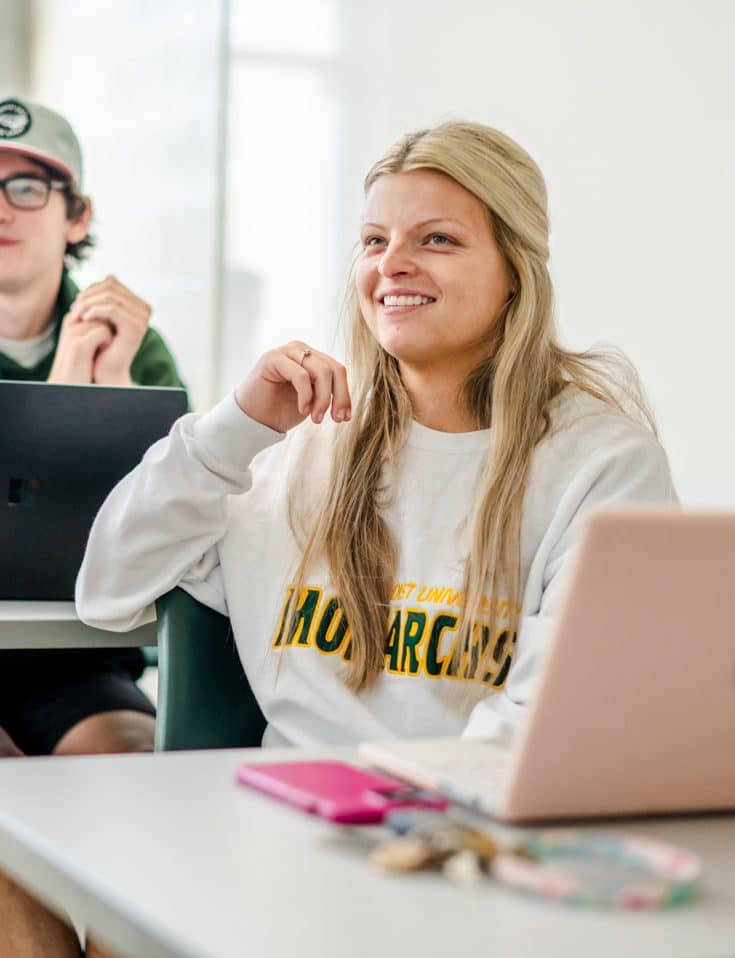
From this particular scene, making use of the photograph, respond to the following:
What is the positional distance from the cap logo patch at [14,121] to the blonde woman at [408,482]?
1.21 meters

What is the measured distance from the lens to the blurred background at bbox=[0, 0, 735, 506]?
3010 mm

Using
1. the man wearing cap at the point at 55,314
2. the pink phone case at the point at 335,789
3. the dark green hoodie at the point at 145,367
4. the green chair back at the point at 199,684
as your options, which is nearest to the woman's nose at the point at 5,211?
the man wearing cap at the point at 55,314

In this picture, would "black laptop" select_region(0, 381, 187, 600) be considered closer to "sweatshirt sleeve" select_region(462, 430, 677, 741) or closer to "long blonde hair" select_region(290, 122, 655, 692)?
"long blonde hair" select_region(290, 122, 655, 692)

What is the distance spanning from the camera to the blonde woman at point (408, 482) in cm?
160

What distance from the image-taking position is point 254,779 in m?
0.97

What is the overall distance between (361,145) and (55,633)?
291 centimetres

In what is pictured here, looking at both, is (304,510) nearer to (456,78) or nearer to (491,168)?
(491,168)

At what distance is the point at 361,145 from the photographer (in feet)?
14.3

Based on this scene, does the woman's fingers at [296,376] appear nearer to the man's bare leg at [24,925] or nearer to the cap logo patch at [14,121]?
the man's bare leg at [24,925]

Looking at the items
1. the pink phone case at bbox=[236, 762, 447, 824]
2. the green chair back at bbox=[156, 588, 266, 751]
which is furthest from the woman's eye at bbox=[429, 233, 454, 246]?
the pink phone case at bbox=[236, 762, 447, 824]

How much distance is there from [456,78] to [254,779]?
3075 mm

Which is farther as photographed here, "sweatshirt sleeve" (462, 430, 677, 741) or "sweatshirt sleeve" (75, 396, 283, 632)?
"sweatshirt sleeve" (75, 396, 283, 632)

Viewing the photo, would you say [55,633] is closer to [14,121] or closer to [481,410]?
[481,410]

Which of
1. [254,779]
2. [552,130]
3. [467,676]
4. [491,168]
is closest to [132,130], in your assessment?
[552,130]
